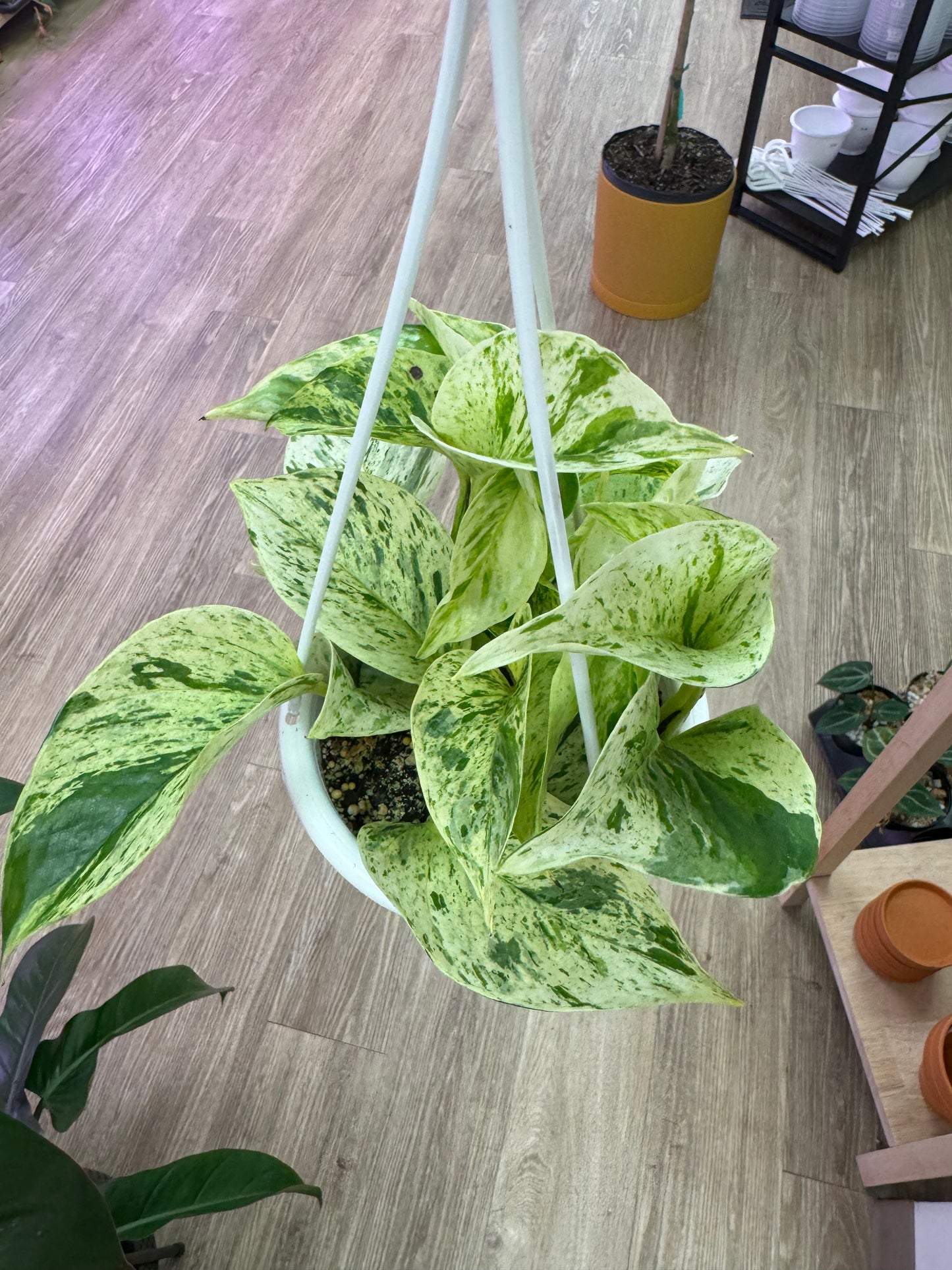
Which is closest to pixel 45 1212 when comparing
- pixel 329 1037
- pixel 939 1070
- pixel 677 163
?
pixel 329 1037

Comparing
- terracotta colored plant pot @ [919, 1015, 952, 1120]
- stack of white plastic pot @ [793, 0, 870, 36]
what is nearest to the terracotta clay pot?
terracotta colored plant pot @ [919, 1015, 952, 1120]

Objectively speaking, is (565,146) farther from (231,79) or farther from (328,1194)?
(328,1194)

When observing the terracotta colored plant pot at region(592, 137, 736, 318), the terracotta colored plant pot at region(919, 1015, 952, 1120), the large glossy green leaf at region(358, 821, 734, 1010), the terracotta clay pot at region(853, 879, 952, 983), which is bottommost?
the terracotta colored plant pot at region(919, 1015, 952, 1120)

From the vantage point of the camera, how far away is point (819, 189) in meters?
→ 1.75

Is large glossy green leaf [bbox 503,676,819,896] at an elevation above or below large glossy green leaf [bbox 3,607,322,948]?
above

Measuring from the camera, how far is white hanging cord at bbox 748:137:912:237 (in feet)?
5.72

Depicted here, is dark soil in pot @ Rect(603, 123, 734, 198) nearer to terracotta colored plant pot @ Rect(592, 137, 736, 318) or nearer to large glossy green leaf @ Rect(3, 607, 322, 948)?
terracotta colored plant pot @ Rect(592, 137, 736, 318)

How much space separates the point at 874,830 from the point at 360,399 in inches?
36.4

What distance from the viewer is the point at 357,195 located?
1854 millimetres

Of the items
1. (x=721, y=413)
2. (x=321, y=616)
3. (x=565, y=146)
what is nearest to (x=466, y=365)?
(x=321, y=616)

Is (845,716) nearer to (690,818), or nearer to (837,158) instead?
(690,818)

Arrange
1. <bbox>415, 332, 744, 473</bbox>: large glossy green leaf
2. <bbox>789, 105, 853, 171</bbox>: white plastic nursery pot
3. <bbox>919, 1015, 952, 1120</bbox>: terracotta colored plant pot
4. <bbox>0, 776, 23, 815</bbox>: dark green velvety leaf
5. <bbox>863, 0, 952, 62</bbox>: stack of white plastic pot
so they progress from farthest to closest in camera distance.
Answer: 1. <bbox>789, 105, 853, 171</bbox>: white plastic nursery pot
2. <bbox>863, 0, 952, 62</bbox>: stack of white plastic pot
3. <bbox>919, 1015, 952, 1120</bbox>: terracotta colored plant pot
4. <bbox>0, 776, 23, 815</bbox>: dark green velvety leaf
5. <bbox>415, 332, 744, 473</bbox>: large glossy green leaf

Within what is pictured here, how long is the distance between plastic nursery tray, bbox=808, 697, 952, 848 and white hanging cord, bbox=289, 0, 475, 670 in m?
0.88

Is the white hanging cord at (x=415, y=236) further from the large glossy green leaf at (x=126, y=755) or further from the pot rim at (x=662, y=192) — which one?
the pot rim at (x=662, y=192)
